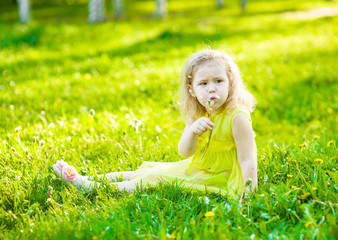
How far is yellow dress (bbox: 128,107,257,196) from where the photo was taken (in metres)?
→ 3.09

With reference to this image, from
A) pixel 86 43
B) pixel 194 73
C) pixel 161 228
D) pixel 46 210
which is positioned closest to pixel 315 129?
pixel 194 73

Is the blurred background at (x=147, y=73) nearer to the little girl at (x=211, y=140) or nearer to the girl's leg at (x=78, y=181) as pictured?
the little girl at (x=211, y=140)

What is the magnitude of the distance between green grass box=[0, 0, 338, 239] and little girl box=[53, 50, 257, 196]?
0.14 metres

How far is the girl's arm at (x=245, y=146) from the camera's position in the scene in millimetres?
2960

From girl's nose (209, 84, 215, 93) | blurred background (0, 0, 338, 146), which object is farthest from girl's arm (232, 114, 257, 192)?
blurred background (0, 0, 338, 146)

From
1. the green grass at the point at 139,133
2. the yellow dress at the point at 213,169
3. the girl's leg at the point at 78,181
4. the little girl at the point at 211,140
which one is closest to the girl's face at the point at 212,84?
the little girl at the point at 211,140

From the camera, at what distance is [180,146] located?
10.3ft

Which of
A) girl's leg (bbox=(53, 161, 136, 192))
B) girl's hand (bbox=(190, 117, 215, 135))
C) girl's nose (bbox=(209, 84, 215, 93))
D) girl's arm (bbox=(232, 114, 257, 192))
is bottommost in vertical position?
girl's leg (bbox=(53, 161, 136, 192))

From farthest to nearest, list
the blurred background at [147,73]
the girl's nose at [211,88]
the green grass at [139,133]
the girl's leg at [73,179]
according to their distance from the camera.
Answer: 1. the blurred background at [147,73]
2. the girl's leg at [73,179]
3. the girl's nose at [211,88]
4. the green grass at [139,133]

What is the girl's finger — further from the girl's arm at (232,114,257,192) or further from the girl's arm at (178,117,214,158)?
the girl's arm at (232,114,257,192)

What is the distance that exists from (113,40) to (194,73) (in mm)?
8121

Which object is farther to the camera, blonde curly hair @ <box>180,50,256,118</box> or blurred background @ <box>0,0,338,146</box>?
blurred background @ <box>0,0,338,146</box>

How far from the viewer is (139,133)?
14.2 ft

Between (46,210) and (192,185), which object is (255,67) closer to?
(192,185)
